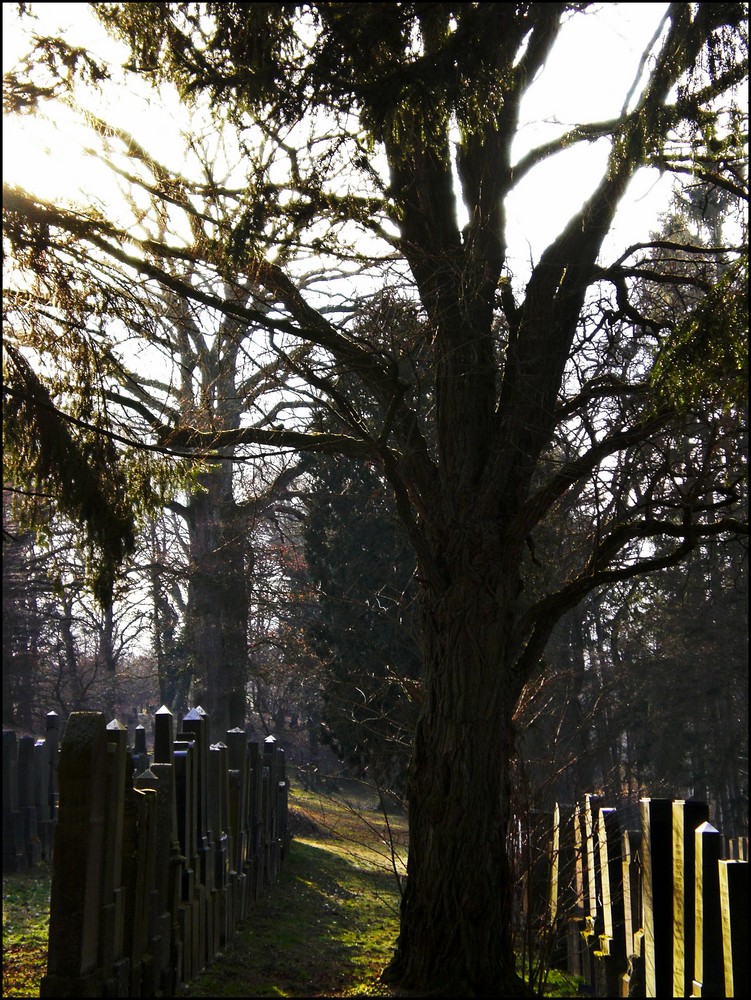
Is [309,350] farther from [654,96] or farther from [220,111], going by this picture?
[654,96]

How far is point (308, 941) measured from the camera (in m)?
9.07

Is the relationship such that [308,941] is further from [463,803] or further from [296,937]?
[463,803]

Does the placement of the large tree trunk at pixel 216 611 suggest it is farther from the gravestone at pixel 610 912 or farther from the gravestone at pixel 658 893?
the gravestone at pixel 658 893

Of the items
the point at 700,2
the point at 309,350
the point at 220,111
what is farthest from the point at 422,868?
the point at 700,2

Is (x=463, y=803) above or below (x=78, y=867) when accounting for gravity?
above

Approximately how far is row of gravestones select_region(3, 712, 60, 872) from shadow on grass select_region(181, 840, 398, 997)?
2790mm

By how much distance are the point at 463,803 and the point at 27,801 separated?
24.0 feet

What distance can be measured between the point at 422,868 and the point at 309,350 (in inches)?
140

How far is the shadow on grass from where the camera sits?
269 inches

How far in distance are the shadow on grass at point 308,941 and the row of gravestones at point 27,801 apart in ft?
9.15

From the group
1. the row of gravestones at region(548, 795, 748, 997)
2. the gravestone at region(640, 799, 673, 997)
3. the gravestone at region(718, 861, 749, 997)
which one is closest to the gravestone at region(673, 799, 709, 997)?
the row of gravestones at region(548, 795, 748, 997)

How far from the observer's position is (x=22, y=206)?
5.78 metres

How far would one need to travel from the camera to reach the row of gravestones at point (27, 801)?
37.6 feet

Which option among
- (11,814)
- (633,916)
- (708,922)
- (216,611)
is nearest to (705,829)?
(708,922)
